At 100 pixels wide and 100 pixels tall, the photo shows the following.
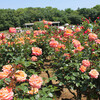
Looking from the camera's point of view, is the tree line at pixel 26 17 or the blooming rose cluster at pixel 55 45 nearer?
the blooming rose cluster at pixel 55 45

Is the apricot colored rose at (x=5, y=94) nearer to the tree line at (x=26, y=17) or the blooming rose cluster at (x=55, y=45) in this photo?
the blooming rose cluster at (x=55, y=45)

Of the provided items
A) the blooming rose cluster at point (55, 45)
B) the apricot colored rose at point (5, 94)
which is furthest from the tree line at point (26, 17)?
the apricot colored rose at point (5, 94)

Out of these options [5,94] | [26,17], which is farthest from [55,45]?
[26,17]

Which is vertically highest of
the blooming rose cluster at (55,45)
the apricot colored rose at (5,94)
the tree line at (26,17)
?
the tree line at (26,17)

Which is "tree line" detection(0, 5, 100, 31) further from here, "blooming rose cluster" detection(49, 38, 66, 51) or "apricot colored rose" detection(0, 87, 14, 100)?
"apricot colored rose" detection(0, 87, 14, 100)

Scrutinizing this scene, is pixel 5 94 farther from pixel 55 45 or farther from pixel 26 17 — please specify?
pixel 26 17

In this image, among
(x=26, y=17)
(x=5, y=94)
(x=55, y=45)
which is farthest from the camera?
(x=26, y=17)

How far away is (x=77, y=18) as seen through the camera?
194ft

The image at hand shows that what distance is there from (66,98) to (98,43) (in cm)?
153

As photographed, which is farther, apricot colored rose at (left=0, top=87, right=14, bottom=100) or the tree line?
the tree line

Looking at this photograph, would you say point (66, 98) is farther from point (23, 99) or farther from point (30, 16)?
point (30, 16)

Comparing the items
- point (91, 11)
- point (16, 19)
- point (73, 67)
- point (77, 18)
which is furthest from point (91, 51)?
point (91, 11)

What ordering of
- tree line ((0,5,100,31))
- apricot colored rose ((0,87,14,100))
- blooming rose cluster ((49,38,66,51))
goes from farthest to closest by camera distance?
tree line ((0,5,100,31)), blooming rose cluster ((49,38,66,51)), apricot colored rose ((0,87,14,100))

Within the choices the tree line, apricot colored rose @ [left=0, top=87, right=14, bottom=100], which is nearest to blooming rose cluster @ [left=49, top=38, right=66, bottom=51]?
apricot colored rose @ [left=0, top=87, right=14, bottom=100]
